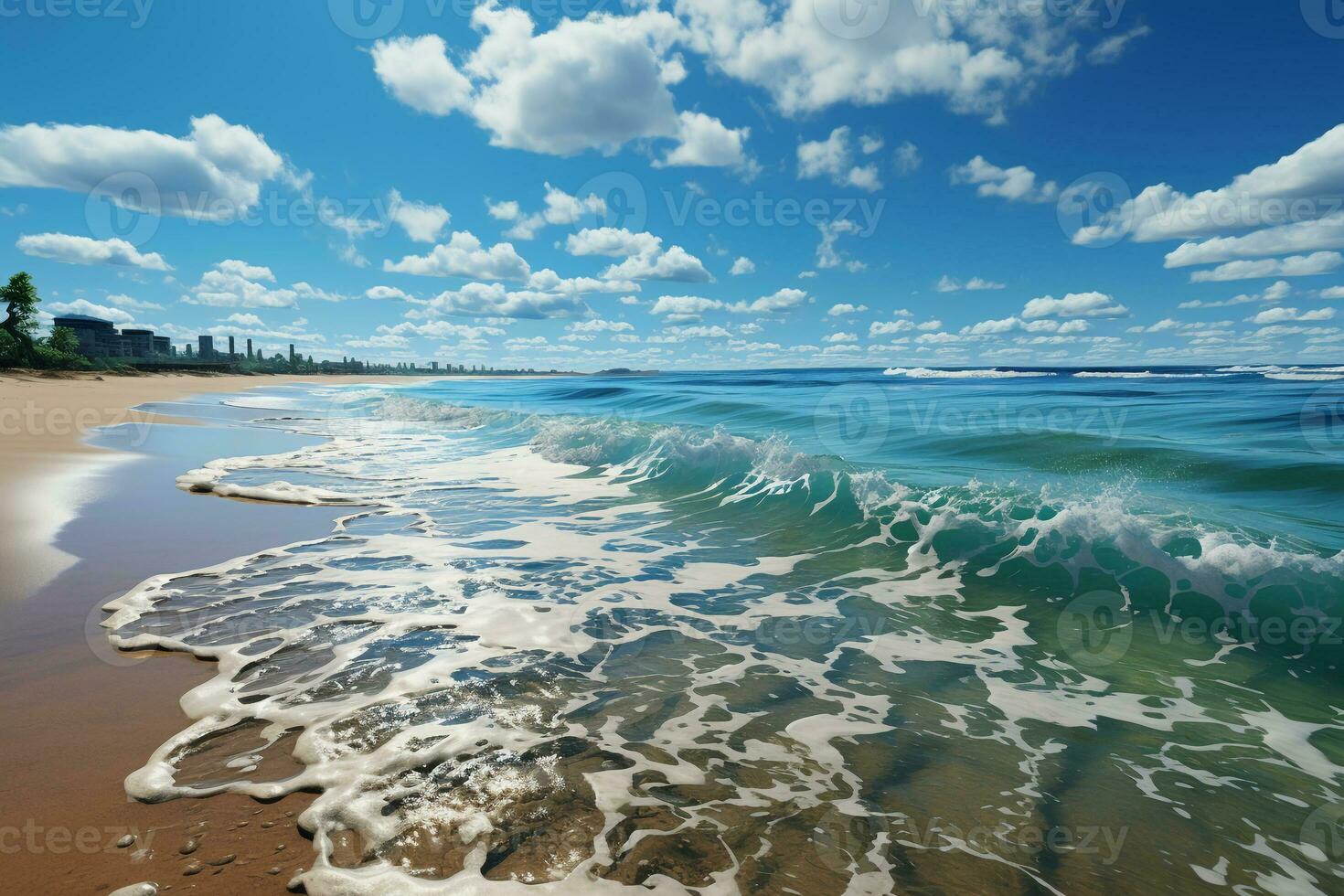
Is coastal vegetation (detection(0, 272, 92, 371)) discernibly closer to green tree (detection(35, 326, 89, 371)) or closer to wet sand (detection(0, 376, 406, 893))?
green tree (detection(35, 326, 89, 371))

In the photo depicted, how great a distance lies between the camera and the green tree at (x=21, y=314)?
45.9 meters

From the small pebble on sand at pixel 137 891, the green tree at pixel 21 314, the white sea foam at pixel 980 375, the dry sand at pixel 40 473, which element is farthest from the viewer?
the white sea foam at pixel 980 375

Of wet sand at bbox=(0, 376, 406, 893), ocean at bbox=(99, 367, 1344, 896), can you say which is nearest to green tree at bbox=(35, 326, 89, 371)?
wet sand at bbox=(0, 376, 406, 893)

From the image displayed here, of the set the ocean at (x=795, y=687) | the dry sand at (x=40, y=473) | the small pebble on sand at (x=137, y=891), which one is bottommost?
the ocean at (x=795, y=687)

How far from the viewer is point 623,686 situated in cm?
420

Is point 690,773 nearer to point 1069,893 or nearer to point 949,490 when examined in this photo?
point 1069,893

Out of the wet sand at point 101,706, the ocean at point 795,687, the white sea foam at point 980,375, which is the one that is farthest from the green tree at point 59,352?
the white sea foam at point 980,375

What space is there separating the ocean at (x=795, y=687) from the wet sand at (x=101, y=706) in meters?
0.18

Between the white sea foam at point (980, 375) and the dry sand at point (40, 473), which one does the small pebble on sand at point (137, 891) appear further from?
the white sea foam at point (980, 375)

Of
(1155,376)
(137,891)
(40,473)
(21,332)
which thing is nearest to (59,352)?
(21,332)

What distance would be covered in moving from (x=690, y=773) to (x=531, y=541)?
16.5 ft

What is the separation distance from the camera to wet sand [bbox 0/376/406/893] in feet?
7.91

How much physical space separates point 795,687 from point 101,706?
170 inches

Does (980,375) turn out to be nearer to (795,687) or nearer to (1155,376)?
(1155,376)
